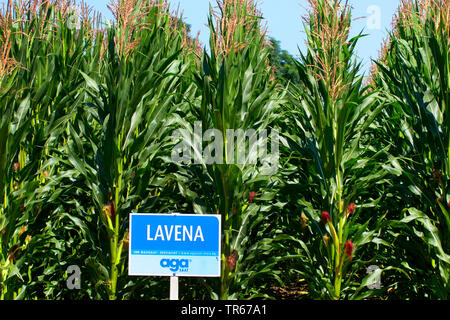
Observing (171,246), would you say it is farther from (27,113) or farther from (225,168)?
(27,113)

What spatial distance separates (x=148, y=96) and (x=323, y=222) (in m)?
1.93

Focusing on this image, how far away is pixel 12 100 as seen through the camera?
451cm

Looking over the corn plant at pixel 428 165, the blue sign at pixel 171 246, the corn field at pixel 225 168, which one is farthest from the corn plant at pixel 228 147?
the corn plant at pixel 428 165

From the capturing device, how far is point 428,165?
488 cm

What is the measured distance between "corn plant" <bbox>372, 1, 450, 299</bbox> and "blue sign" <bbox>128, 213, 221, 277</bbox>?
1.74m

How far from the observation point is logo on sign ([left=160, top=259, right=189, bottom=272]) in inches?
147

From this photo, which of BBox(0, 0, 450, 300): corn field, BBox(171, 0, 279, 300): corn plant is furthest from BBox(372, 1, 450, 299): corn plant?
BBox(171, 0, 279, 300): corn plant

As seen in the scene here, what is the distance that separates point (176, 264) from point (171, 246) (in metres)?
0.13

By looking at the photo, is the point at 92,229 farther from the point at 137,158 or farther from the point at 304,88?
the point at 304,88

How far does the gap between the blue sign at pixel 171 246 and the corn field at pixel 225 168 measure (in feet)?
2.95

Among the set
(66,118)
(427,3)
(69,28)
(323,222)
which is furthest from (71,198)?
(427,3)

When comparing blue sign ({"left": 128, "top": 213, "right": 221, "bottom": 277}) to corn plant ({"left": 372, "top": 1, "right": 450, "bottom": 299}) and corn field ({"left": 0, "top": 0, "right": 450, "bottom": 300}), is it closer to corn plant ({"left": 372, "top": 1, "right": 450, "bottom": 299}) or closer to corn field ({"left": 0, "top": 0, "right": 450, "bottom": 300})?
corn field ({"left": 0, "top": 0, "right": 450, "bottom": 300})

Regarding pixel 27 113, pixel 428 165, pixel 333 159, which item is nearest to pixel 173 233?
pixel 333 159
